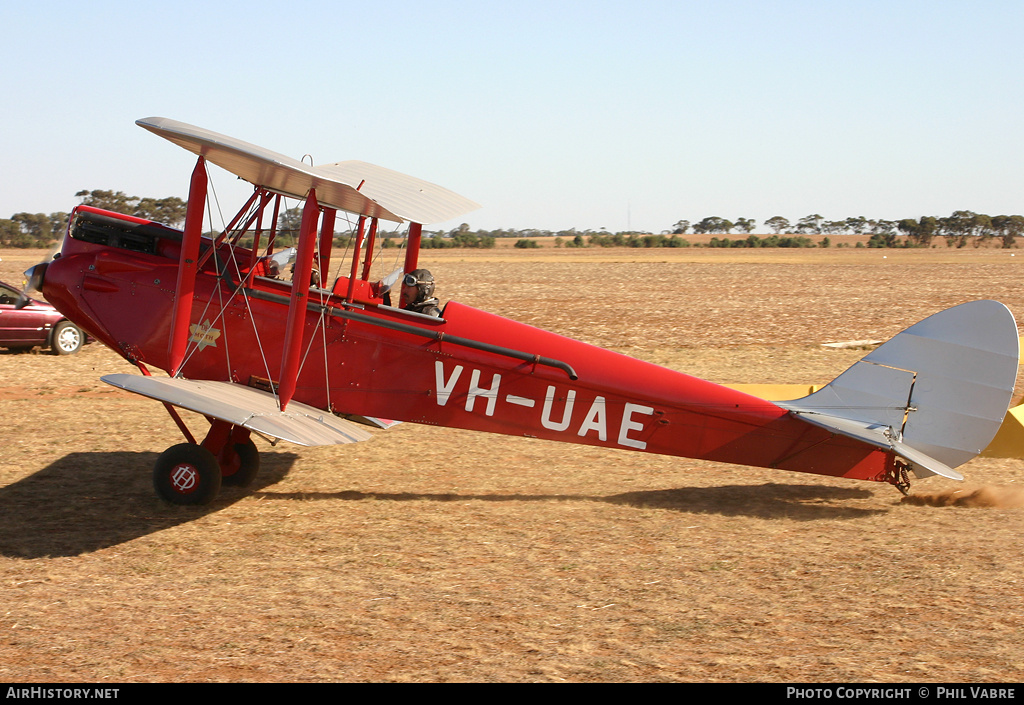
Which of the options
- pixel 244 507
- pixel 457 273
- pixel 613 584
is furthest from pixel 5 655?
pixel 457 273

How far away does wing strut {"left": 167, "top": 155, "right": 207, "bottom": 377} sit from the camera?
6734 mm

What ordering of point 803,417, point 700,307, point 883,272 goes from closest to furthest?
1. point 803,417
2. point 700,307
3. point 883,272

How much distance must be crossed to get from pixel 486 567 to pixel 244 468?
3206mm

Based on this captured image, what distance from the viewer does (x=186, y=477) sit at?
6871mm

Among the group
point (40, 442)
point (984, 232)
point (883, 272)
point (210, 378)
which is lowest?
point (40, 442)

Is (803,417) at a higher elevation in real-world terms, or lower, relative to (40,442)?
higher

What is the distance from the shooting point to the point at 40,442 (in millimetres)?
9039

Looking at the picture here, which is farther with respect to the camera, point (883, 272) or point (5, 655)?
point (883, 272)

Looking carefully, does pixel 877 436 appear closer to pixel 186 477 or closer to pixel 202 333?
pixel 186 477

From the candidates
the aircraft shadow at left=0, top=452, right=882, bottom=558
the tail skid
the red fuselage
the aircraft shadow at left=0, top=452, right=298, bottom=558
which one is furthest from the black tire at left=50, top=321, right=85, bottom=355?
the tail skid

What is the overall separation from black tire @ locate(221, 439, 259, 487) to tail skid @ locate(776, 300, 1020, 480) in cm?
498
